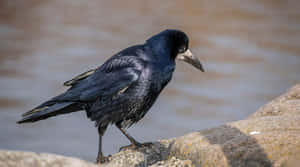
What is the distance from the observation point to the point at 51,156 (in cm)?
293

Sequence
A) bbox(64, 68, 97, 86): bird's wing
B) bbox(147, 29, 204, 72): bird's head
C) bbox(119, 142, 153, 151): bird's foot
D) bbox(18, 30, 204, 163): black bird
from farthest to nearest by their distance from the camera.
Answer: bbox(64, 68, 97, 86): bird's wing
bbox(119, 142, 153, 151): bird's foot
bbox(147, 29, 204, 72): bird's head
bbox(18, 30, 204, 163): black bird

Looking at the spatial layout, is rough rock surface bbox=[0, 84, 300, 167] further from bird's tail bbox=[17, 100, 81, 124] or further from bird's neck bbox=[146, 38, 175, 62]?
bird's neck bbox=[146, 38, 175, 62]

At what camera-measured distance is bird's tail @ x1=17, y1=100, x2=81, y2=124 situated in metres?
4.74

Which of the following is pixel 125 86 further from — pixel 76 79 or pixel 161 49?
pixel 76 79

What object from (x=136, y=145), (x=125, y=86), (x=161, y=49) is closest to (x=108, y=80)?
(x=125, y=86)

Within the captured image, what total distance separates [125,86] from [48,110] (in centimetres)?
90

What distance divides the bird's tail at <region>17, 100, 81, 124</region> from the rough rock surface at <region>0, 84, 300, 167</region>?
0.73 meters

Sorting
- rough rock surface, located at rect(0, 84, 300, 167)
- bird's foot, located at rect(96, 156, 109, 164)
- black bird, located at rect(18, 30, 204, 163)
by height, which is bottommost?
Result: bird's foot, located at rect(96, 156, 109, 164)

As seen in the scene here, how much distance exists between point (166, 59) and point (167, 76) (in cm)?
21

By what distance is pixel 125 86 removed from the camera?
15.0 feet

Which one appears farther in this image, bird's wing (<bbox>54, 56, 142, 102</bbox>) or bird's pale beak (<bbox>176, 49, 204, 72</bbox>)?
bird's pale beak (<bbox>176, 49, 204, 72</bbox>)

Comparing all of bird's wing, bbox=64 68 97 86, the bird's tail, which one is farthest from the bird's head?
the bird's tail

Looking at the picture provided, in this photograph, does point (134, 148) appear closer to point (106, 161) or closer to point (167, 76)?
point (106, 161)

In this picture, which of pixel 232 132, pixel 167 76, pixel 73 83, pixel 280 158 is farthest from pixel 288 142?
pixel 73 83
